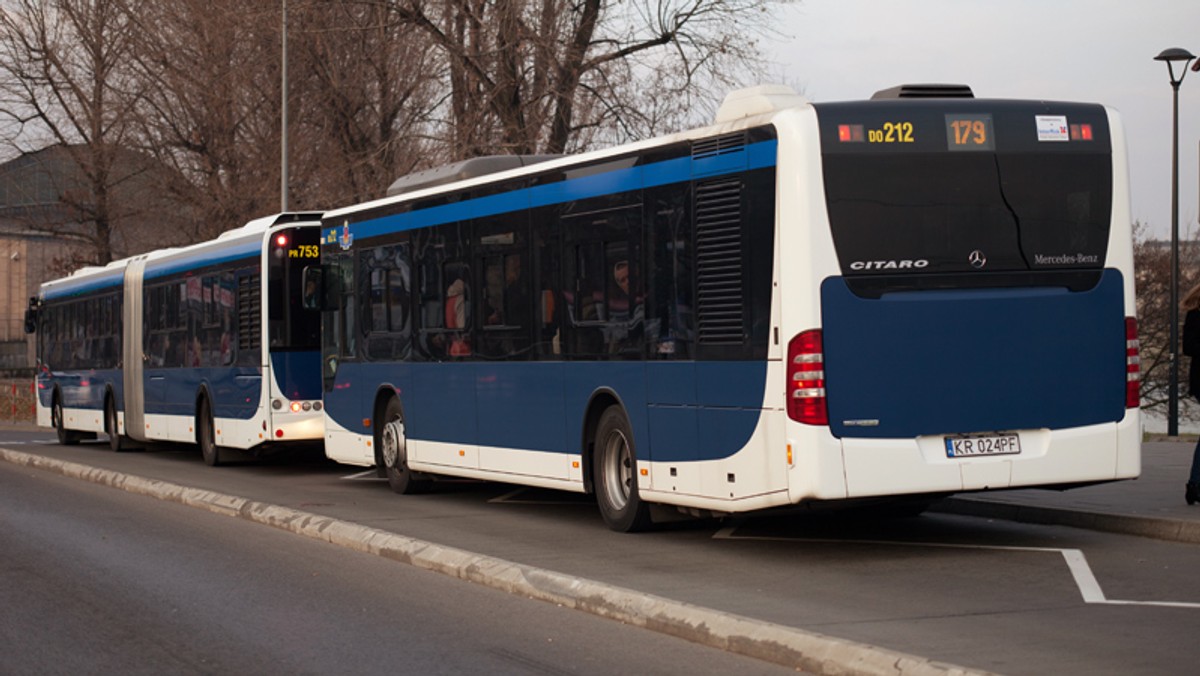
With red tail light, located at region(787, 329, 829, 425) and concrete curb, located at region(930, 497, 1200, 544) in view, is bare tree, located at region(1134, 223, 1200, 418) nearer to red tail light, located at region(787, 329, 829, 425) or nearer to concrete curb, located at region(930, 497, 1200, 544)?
concrete curb, located at region(930, 497, 1200, 544)

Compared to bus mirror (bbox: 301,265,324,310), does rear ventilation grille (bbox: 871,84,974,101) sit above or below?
above

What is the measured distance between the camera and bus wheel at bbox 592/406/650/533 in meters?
13.5

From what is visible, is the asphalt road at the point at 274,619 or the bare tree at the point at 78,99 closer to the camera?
the asphalt road at the point at 274,619

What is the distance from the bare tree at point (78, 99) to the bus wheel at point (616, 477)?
32.3 metres

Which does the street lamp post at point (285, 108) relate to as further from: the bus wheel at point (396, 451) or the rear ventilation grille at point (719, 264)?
the rear ventilation grille at point (719, 264)

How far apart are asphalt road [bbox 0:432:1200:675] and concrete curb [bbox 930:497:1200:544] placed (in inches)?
4.8

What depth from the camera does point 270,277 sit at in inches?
866

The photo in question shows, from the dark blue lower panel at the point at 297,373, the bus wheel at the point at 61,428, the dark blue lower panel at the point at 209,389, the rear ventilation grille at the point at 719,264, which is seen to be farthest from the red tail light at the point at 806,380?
the bus wheel at the point at 61,428

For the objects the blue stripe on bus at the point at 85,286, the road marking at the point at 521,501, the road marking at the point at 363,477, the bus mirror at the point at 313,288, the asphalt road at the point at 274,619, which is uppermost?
the blue stripe on bus at the point at 85,286

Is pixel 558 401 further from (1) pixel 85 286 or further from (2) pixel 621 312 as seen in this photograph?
(1) pixel 85 286

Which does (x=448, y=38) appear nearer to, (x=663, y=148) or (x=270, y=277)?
(x=270, y=277)

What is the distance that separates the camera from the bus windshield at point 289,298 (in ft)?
72.0

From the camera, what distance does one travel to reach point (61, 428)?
33.3m

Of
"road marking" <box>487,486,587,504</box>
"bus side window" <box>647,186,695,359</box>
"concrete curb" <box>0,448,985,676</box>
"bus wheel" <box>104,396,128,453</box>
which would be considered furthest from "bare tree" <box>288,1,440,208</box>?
"bus side window" <box>647,186,695,359</box>
